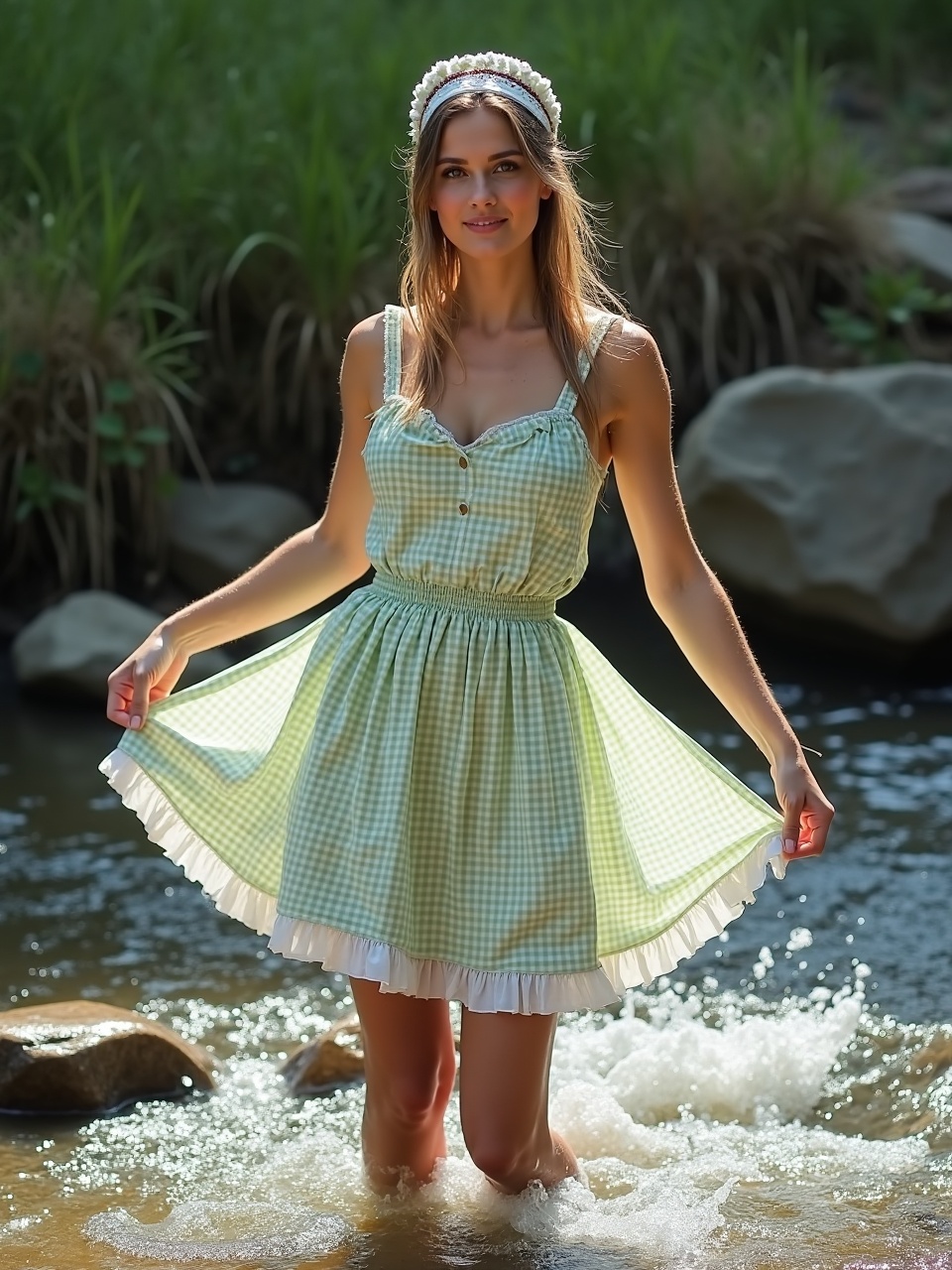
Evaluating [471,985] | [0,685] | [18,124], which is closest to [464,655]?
[471,985]

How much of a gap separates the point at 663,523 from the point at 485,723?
0.40 m

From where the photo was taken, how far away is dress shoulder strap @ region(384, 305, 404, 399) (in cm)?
276

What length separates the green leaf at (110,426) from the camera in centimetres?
617

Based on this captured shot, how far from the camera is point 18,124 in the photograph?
22.9 ft

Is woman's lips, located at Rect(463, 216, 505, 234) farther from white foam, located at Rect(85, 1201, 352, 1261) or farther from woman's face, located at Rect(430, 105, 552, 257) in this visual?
white foam, located at Rect(85, 1201, 352, 1261)

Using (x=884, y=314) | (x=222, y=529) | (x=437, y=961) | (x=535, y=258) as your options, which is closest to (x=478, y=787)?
(x=437, y=961)

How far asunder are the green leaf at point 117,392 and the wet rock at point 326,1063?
3.26m

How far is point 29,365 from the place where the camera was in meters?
6.22

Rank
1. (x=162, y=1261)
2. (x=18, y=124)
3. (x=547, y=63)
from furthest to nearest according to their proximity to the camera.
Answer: (x=547, y=63) → (x=18, y=124) → (x=162, y=1261)

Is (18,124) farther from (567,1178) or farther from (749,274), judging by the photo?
(567,1178)

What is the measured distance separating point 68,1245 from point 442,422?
1.40 meters

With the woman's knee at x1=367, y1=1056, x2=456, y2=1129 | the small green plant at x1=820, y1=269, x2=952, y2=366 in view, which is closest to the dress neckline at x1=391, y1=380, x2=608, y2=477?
the woman's knee at x1=367, y1=1056, x2=456, y2=1129

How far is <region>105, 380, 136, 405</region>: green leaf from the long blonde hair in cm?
364

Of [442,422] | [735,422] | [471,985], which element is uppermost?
[735,422]
